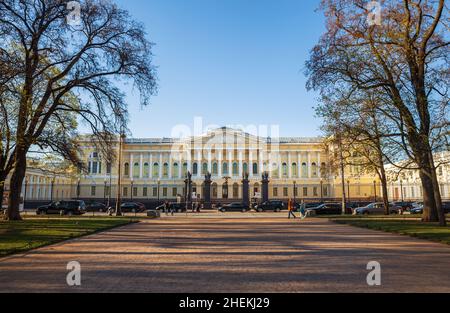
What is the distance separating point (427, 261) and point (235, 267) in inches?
222

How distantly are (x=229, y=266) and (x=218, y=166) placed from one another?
266ft

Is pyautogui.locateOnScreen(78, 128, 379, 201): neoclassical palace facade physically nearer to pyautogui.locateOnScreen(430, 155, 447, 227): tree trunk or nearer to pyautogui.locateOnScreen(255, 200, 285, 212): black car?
pyautogui.locateOnScreen(255, 200, 285, 212): black car

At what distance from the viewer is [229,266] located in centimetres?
1036

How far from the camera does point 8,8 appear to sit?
22.9 m

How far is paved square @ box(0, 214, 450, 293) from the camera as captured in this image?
26.3 ft

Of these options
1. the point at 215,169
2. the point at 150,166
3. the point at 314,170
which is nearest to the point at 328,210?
the point at 314,170

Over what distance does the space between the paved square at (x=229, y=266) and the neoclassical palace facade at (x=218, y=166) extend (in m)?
73.0

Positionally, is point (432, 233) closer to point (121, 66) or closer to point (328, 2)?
point (328, 2)

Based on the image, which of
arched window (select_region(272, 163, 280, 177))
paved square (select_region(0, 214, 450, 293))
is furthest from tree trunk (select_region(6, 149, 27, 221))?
arched window (select_region(272, 163, 280, 177))

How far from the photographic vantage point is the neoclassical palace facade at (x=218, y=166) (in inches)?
3506

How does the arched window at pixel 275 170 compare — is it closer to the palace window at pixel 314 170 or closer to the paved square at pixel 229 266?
the palace window at pixel 314 170

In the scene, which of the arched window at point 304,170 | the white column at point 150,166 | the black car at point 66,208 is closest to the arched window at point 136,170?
the white column at point 150,166

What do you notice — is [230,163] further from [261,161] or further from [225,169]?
[261,161]
